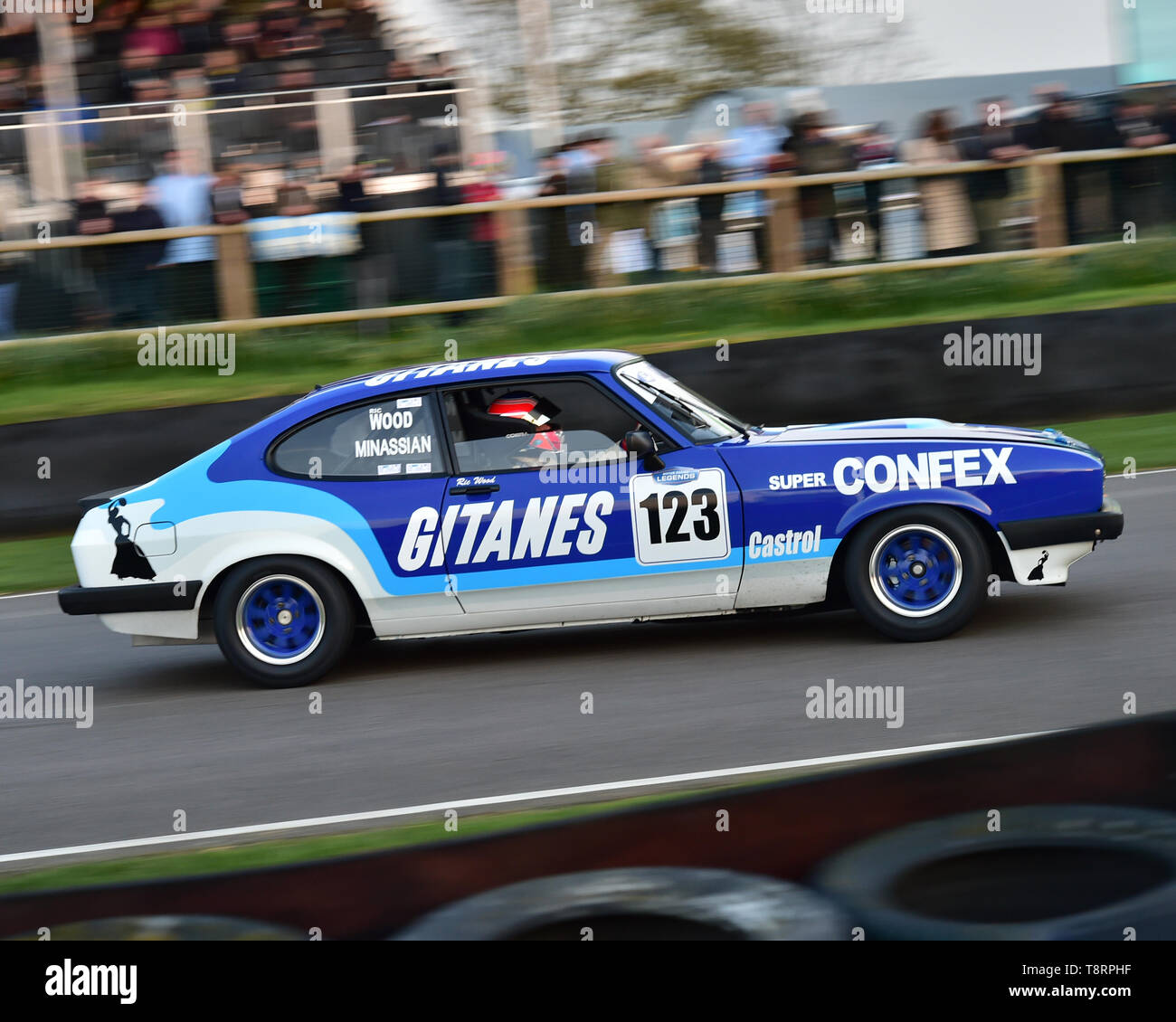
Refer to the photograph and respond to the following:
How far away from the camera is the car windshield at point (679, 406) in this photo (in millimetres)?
6875

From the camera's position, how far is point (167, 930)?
3.34 m

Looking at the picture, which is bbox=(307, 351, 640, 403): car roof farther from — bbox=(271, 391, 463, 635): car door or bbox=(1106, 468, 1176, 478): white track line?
bbox=(1106, 468, 1176, 478): white track line

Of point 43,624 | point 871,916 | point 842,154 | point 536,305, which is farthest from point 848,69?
point 871,916

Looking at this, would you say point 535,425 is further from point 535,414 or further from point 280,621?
point 280,621

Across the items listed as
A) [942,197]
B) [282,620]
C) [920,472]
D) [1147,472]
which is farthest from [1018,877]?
[942,197]

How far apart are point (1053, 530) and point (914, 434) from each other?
74 centimetres

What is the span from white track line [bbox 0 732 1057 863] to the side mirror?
5.57 ft

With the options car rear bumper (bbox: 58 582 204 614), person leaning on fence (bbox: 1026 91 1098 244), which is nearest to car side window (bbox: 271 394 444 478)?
car rear bumper (bbox: 58 582 204 614)

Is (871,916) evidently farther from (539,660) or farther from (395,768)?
(539,660)

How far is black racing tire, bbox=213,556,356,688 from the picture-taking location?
6910 millimetres

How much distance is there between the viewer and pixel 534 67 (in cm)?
1775

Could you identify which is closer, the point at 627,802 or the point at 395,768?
the point at 627,802

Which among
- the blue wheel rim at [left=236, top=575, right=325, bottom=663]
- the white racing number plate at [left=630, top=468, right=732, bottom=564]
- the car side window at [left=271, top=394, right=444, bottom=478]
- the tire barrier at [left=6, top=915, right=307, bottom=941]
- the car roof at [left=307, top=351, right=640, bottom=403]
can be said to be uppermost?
the car roof at [left=307, top=351, right=640, bottom=403]

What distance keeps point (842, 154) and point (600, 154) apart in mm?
2211
